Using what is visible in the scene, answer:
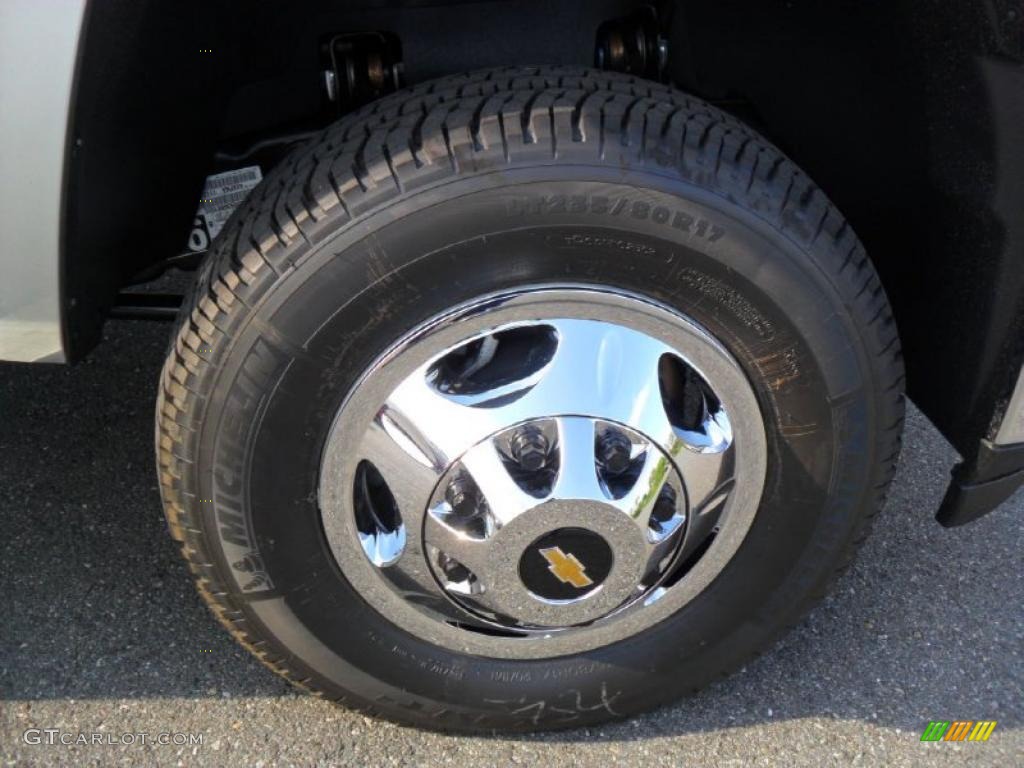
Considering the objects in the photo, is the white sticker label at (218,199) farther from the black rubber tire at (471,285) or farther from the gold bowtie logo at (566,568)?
the gold bowtie logo at (566,568)

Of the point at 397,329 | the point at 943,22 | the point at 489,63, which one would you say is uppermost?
the point at 943,22

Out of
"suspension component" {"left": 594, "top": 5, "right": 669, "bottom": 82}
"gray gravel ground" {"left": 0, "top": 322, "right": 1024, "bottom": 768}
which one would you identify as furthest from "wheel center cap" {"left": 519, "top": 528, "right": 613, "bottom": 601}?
"suspension component" {"left": 594, "top": 5, "right": 669, "bottom": 82}

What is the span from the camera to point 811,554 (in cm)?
173

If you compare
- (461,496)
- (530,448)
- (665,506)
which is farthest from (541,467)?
(665,506)

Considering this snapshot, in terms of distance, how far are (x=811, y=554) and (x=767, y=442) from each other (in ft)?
0.85

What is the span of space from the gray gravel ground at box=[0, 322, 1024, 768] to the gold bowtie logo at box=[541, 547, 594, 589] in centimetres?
38

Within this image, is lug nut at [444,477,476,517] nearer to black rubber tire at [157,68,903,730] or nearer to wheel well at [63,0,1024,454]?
black rubber tire at [157,68,903,730]

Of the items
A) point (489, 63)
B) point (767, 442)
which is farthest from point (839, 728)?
point (489, 63)

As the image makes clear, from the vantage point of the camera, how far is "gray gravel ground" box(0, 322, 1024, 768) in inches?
71.5

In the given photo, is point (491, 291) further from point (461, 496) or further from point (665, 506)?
point (665, 506)

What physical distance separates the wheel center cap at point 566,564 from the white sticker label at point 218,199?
0.99 meters

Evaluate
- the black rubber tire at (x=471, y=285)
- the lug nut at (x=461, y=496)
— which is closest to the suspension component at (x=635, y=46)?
the black rubber tire at (x=471, y=285)

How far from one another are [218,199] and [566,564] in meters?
1.09

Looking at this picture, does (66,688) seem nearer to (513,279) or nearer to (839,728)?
(513,279)
